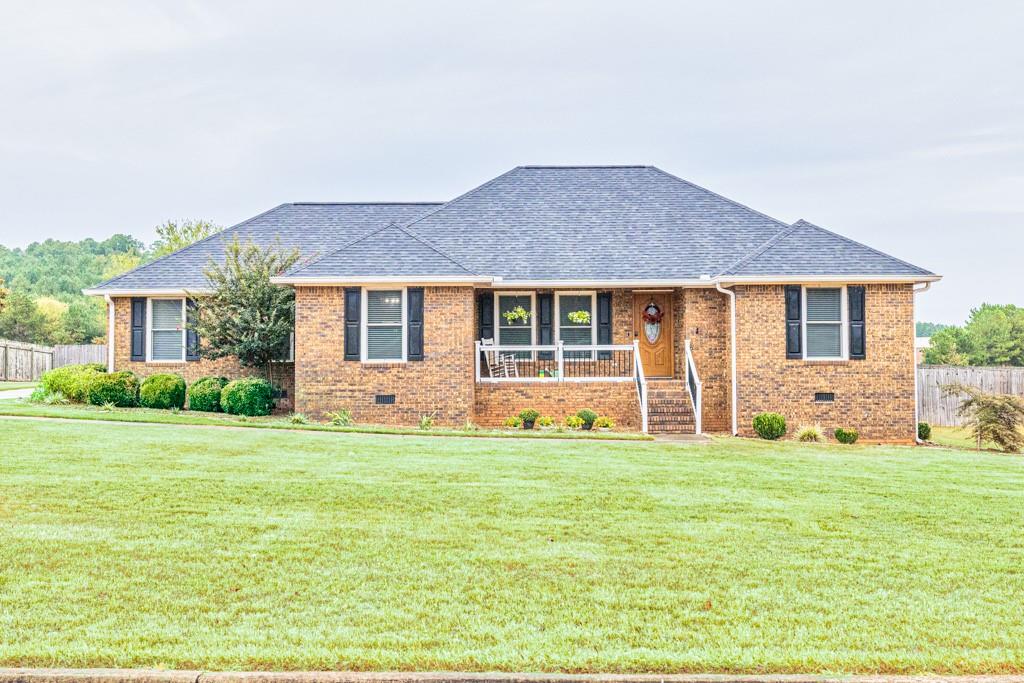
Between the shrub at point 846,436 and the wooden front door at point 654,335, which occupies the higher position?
the wooden front door at point 654,335

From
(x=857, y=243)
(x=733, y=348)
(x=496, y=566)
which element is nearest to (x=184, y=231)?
(x=733, y=348)

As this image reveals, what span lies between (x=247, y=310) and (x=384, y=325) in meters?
3.45

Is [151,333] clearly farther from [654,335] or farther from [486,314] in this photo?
[654,335]

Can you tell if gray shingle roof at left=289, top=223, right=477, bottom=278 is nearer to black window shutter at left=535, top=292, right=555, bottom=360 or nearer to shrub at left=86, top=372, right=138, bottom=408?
black window shutter at left=535, top=292, right=555, bottom=360

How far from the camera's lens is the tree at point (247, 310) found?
1911 centimetres

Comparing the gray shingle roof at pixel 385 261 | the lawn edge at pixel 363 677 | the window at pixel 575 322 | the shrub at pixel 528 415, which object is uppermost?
the gray shingle roof at pixel 385 261

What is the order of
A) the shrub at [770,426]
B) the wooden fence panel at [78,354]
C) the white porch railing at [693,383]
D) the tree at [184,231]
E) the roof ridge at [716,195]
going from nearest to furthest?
the shrub at [770,426], the white porch railing at [693,383], the roof ridge at [716,195], the wooden fence panel at [78,354], the tree at [184,231]

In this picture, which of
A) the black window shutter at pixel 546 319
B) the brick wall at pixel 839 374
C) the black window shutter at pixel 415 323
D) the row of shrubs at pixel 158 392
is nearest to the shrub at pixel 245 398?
the row of shrubs at pixel 158 392

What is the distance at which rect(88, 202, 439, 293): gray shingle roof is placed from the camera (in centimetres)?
2094

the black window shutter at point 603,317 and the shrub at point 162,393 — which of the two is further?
the black window shutter at point 603,317

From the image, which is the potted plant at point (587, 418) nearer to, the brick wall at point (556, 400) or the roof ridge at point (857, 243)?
the brick wall at point (556, 400)

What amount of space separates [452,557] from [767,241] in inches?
653

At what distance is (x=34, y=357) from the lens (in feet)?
124

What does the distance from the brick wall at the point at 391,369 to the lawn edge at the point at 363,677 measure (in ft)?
45.4
